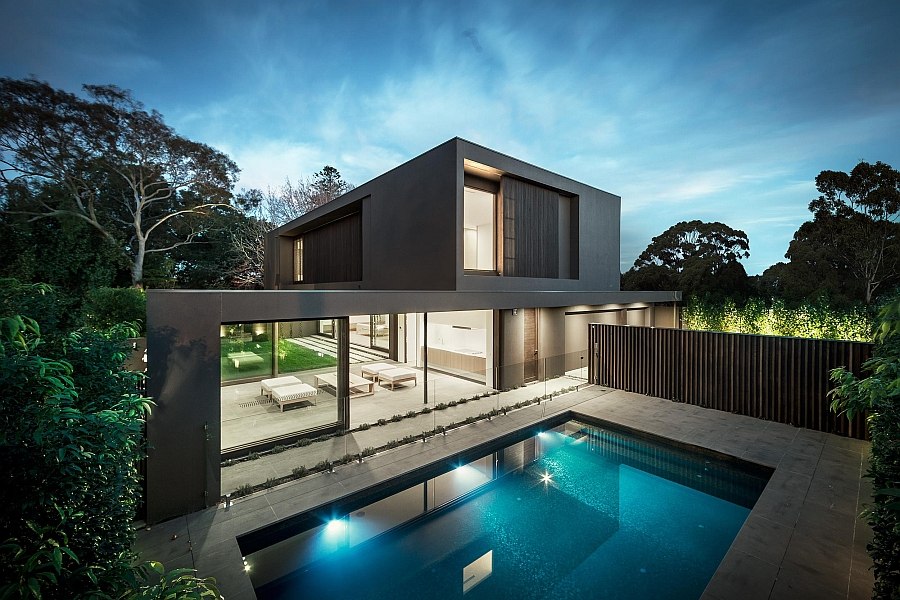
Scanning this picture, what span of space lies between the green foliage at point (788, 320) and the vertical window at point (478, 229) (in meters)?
8.78

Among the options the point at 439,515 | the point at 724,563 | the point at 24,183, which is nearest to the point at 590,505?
the point at 724,563

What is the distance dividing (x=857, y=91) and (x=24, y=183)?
38775mm

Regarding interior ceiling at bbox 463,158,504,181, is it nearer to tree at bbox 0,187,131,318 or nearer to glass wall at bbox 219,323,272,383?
glass wall at bbox 219,323,272,383

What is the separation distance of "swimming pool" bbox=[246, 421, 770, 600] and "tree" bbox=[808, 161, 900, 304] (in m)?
23.9

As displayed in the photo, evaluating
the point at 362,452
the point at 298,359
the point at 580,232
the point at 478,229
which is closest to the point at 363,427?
the point at 362,452

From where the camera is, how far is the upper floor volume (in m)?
9.56

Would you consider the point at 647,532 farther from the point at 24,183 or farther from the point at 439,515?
the point at 24,183

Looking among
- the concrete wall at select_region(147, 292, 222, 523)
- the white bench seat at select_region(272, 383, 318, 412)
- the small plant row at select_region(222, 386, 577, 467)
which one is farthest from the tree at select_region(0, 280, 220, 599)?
the white bench seat at select_region(272, 383, 318, 412)

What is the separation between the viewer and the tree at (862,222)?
2008 centimetres

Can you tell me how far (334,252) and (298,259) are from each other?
557 centimetres

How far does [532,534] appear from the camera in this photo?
4836 millimetres

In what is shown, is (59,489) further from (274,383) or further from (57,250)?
(57,250)

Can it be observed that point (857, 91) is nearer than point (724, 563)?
No

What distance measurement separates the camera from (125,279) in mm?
23594
